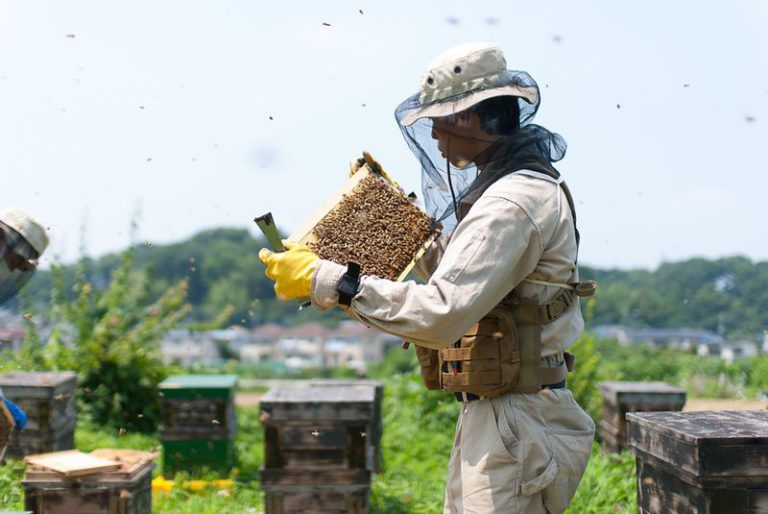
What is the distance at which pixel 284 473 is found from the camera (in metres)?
4.21

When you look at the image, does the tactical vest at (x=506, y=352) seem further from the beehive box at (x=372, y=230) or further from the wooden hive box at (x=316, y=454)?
the wooden hive box at (x=316, y=454)

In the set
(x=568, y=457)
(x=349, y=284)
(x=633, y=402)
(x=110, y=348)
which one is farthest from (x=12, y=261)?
(x=110, y=348)

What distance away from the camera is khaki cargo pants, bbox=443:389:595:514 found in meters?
2.08

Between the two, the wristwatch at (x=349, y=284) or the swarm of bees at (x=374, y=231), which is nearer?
the wristwatch at (x=349, y=284)

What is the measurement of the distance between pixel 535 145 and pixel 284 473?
250 cm

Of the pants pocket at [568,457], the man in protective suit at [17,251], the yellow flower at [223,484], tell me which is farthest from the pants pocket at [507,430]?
the yellow flower at [223,484]

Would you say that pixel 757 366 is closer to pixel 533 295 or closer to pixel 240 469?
pixel 240 469

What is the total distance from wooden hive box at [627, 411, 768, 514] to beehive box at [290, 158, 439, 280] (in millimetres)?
843

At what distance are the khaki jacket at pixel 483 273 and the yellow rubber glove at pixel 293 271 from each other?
0.04 m

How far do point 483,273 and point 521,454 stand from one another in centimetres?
46

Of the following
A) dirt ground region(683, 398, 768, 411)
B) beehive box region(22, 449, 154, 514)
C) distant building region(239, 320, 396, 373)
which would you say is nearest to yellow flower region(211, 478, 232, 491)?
beehive box region(22, 449, 154, 514)

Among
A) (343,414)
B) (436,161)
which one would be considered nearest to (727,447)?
(436,161)

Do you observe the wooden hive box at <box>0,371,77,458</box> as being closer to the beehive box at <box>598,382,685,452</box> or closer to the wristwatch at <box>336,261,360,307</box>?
the beehive box at <box>598,382,685,452</box>

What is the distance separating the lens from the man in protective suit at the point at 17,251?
→ 10.7 feet
